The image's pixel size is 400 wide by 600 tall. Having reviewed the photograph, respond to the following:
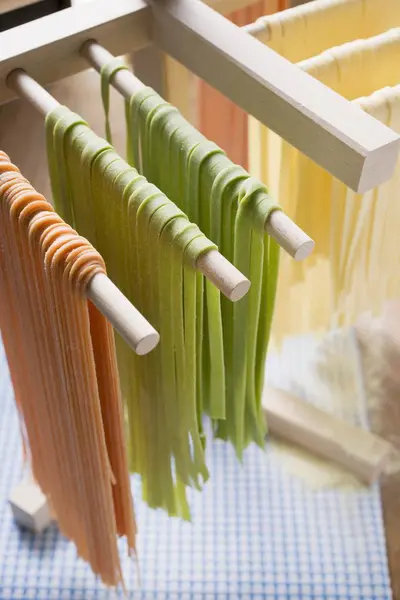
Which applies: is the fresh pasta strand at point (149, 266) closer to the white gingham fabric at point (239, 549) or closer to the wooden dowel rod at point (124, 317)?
the wooden dowel rod at point (124, 317)

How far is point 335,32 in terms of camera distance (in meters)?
0.94

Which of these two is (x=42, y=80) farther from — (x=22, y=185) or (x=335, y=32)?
(x=335, y=32)

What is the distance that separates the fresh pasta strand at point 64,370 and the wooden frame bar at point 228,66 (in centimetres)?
19

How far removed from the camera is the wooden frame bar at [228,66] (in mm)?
732

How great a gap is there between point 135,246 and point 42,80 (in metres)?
0.25

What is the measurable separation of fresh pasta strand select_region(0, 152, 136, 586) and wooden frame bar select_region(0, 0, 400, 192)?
192mm

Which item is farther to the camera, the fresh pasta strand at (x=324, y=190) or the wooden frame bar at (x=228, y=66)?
the fresh pasta strand at (x=324, y=190)

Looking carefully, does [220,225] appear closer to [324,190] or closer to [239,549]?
[324,190]

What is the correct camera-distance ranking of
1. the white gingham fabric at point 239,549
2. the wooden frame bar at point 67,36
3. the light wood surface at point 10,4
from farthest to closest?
the white gingham fabric at point 239,549 → the light wood surface at point 10,4 → the wooden frame bar at point 67,36

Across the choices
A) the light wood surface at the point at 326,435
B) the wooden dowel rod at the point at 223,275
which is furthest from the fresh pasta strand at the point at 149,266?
the light wood surface at the point at 326,435

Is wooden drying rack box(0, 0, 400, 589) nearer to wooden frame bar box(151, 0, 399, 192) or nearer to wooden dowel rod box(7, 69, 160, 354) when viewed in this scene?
wooden frame bar box(151, 0, 399, 192)

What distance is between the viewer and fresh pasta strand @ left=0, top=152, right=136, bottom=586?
0.69 metres

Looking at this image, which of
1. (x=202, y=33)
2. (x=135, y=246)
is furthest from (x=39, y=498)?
(x=202, y=33)

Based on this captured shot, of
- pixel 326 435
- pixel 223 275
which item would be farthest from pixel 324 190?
pixel 326 435
